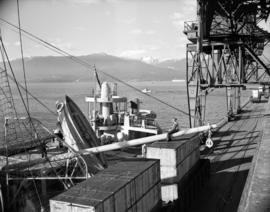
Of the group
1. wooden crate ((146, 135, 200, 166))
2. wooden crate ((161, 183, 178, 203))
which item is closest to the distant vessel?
wooden crate ((146, 135, 200, 166))

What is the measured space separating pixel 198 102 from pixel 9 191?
20.6 m

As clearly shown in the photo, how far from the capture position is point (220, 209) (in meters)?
Result: 17.6

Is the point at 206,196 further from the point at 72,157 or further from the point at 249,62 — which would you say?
the point at 249,62

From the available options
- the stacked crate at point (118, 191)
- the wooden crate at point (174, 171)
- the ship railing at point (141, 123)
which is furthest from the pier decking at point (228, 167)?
the ship railing at point (141, 123)

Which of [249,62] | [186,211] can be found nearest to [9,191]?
[186,211]

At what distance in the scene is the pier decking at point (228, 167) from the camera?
18.7 meters

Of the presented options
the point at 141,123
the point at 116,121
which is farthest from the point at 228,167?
the point at 116,121

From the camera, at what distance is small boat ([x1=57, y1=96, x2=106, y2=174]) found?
76.7 ft

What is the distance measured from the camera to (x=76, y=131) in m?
23.9

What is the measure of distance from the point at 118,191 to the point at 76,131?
12.7 m

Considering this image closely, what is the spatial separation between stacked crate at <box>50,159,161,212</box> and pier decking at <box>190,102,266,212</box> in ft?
16.2

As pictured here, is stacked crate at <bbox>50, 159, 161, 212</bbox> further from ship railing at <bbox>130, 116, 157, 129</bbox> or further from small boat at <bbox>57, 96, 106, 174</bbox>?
ship railing at <bbox>130, 116, 157, 129</bbox>

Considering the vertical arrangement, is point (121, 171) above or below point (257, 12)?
below

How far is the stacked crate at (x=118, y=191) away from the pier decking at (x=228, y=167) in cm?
495
